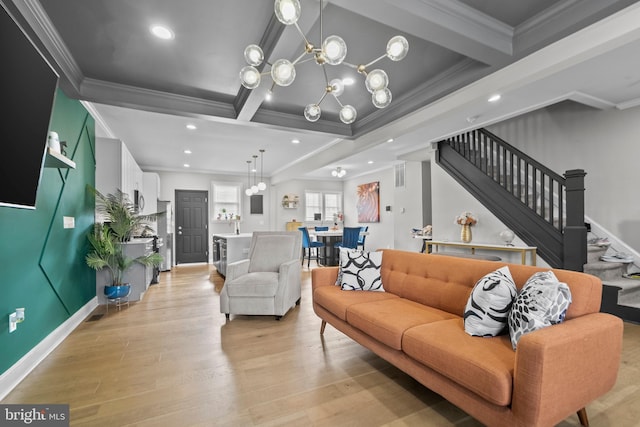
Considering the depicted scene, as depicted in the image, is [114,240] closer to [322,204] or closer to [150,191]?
[150,191]

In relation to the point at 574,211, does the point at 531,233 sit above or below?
below

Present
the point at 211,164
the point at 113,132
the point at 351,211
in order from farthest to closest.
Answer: the point at 351,211, the point at 211,164, the point at 113,132

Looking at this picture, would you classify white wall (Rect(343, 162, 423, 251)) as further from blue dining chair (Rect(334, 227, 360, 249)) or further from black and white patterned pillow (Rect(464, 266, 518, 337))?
black and white patterned pillow (Rect(464, 266, 518, 337))

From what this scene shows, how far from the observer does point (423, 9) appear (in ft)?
6.84

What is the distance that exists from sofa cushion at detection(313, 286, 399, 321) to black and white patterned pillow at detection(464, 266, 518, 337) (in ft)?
2.88

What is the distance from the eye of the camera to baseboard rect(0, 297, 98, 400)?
201cm

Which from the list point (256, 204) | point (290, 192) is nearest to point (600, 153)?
point (290, 192)

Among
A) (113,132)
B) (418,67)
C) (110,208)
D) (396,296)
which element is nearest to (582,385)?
(396,296)

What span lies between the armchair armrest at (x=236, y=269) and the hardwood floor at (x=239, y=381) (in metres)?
0.55

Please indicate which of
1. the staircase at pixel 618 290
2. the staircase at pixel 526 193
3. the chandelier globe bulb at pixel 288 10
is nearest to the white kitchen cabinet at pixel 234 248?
the staircase at pixel 526 193

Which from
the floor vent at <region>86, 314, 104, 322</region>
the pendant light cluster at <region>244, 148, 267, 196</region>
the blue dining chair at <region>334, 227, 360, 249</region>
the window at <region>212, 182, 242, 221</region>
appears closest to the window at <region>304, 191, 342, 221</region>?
the pendant light cluster at <region>244, 148, 267, 196</region>

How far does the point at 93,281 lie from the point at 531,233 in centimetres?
588

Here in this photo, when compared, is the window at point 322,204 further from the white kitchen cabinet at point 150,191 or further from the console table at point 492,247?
the console table at point 492,247

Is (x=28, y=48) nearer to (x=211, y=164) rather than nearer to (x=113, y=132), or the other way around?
(x=113, y=132)
